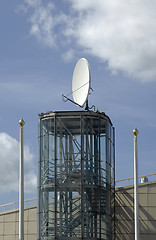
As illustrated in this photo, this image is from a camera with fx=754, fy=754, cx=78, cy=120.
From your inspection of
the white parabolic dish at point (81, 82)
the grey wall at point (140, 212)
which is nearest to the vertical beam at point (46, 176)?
the white parabolic dish at point (81, 82)

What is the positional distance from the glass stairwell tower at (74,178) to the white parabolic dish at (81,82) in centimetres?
160

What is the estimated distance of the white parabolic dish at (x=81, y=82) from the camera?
6450 cm

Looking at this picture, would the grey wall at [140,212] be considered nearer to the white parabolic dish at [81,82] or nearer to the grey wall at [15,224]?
the grey wall at [15,224]

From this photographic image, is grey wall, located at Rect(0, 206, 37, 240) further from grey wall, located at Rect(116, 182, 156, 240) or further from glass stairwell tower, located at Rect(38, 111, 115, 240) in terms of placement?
grey wall, located at Rect(116, 182, 156, 240)

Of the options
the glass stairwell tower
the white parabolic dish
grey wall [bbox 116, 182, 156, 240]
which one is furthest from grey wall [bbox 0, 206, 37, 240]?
the white parabolic dish

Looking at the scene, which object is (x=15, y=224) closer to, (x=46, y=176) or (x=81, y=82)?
(x=46, y=176)

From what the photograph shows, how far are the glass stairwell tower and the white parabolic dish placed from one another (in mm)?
1599

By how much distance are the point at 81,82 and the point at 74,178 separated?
8.49 m

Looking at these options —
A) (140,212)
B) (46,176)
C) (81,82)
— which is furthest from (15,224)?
(81,82)

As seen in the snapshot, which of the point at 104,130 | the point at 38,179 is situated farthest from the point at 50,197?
the point at 104,130

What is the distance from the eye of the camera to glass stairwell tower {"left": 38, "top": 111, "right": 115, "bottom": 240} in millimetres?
62281

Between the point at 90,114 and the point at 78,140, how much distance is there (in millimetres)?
2474

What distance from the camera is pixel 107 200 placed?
210ft

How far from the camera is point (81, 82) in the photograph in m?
65.4
